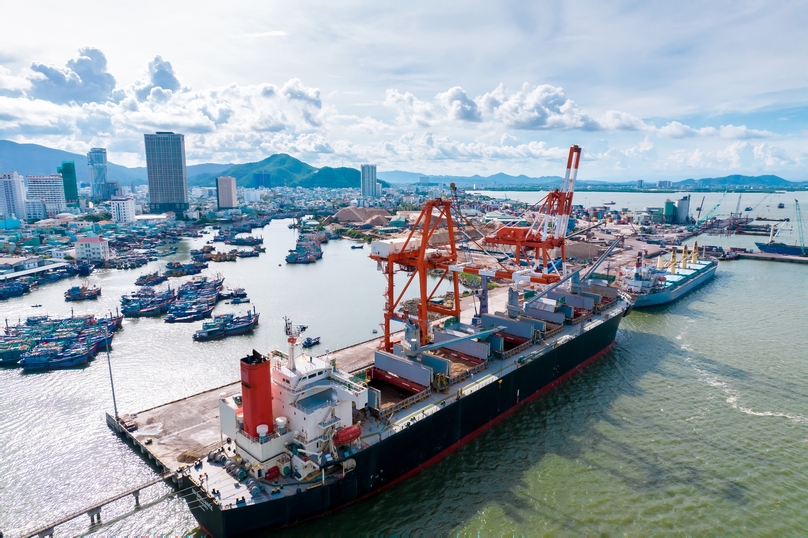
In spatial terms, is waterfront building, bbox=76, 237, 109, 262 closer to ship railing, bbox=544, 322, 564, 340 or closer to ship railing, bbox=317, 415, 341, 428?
ship railing, bbox=544, 322, 564, 340

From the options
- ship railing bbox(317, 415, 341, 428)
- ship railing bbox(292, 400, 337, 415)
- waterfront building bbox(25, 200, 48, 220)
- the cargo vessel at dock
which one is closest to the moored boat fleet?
the cargo vessel at dock

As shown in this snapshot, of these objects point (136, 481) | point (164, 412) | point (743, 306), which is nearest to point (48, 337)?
point (164, 412)

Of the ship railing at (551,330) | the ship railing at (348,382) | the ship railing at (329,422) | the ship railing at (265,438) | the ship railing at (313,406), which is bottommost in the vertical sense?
the ship railing at (551,330)

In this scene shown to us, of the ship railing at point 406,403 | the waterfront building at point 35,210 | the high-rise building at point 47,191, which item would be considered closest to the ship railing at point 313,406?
the ship railing at point 406,403

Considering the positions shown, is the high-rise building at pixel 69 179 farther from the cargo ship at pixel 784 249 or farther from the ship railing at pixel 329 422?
the cargo ship at pixel 784 249

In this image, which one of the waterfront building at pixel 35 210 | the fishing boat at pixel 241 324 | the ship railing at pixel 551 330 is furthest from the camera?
the waterfront building at pixel 35 210

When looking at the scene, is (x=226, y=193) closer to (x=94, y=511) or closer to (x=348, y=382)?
(x=94, y=511)

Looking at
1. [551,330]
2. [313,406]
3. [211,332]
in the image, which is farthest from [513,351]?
[211,332]
